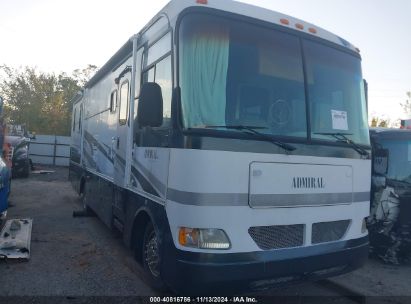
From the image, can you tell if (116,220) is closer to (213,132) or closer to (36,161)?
(213,132)

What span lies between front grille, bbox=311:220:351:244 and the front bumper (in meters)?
0.09

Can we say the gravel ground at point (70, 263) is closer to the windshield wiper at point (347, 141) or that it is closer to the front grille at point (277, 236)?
the front grille at point (277, 236)

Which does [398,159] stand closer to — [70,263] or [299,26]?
[299,26]

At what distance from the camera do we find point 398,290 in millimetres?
5059

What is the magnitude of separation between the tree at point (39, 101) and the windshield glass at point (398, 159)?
3068 centimetres

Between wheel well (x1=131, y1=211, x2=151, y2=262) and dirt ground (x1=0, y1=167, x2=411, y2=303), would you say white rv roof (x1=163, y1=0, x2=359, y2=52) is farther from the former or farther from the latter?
dirt ground (x1=0, y1=167, x2=411, y2=303)

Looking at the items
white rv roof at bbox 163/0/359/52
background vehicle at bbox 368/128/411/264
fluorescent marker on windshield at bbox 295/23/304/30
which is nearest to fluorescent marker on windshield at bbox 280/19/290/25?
white rv roof at bbox 163/0/359/52

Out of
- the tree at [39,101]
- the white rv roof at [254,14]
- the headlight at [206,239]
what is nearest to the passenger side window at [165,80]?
the white rv roof at [254,14]

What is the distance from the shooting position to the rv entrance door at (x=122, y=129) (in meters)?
5.38

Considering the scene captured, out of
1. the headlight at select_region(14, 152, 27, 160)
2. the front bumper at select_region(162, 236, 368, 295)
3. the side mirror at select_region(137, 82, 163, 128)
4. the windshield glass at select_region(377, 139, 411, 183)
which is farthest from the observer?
the headlight at select_region(14, 152, 27, 160)

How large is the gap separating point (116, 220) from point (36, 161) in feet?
65.2

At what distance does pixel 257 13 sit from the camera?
3.97 metres

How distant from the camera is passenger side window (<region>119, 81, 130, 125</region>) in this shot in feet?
17.9

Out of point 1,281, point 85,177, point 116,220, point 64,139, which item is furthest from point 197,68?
point 64,139
